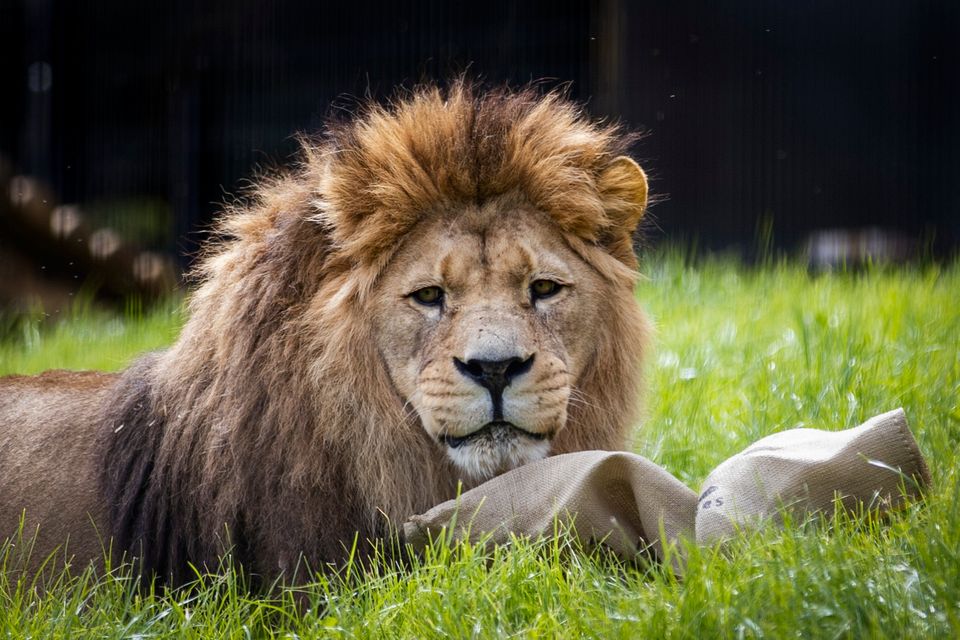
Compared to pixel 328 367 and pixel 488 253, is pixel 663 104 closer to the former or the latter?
pixel 488 253

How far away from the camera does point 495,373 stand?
3.13 m

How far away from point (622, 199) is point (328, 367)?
104 cm

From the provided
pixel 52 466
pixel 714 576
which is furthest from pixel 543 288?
pixel 52 466

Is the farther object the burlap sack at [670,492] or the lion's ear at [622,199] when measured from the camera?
the lion's ear at [622,199]

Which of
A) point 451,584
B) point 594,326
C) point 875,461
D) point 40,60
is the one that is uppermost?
point 40,60

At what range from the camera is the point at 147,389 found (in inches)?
151

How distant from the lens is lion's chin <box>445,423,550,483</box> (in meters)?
3.20

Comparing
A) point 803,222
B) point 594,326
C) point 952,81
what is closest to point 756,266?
point 803,222

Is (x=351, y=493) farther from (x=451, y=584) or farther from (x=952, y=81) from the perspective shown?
(x=952, y=81)

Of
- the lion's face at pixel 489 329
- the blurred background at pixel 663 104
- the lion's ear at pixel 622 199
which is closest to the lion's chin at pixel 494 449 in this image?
the lion's face at pixel 489 329

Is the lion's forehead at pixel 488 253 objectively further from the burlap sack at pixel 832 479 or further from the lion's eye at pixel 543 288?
the burlap sack at pixel 832 479

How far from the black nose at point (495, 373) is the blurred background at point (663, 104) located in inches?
205

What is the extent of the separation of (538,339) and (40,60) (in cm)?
859

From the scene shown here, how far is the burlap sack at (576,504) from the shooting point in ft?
10.4
